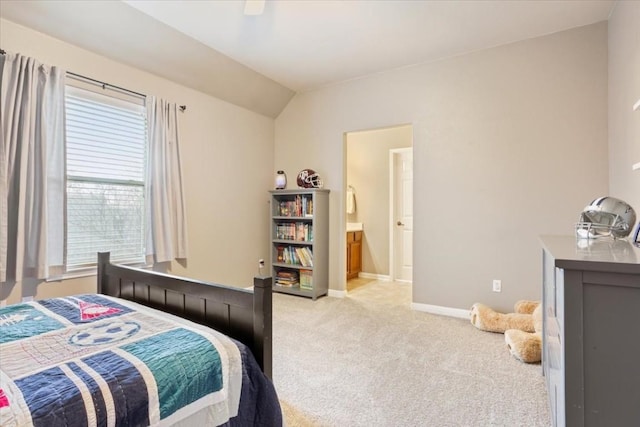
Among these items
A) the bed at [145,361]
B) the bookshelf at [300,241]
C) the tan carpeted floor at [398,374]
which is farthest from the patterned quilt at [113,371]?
the bookshelf at [300,241]

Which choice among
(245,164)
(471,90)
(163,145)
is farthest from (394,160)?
(163,145)

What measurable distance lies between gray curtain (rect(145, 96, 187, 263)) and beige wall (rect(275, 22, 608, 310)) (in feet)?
7.00

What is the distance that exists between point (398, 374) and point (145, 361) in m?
1.71

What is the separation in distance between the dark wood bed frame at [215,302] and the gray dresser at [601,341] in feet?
3.27

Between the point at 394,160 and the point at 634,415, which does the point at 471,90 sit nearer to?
the point at 394,160

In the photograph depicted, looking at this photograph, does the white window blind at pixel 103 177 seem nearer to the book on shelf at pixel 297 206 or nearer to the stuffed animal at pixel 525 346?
the book on shelf at pixel 297 206

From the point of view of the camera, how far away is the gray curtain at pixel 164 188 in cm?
317

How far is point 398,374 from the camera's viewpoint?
2248 mm

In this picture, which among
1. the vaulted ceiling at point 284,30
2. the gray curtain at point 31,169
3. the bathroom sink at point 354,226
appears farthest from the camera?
the bathroom sink at point 354,226

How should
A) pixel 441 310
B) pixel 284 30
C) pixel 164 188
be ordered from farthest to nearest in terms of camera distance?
pixel 441 310 → pixel 164 188 → pixel 284 30

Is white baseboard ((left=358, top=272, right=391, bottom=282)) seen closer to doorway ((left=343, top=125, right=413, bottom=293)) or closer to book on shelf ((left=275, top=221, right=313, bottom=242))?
doorway ((left=343, top=125, right=413, bottom=293))

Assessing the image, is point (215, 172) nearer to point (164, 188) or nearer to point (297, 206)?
Result: point (164, 188)

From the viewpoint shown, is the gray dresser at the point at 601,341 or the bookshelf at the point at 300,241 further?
the bookshelf at the point at 300,241

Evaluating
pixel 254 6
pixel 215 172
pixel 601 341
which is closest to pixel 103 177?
pixel 215 172
